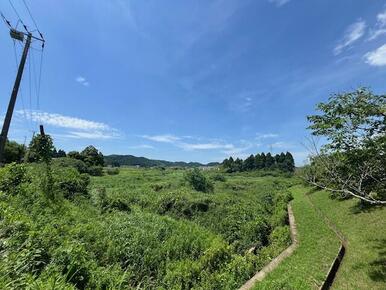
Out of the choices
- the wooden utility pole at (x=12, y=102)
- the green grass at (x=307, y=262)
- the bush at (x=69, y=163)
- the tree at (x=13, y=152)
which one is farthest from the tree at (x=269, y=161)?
the wooden utility pole at (x=12, y=102)

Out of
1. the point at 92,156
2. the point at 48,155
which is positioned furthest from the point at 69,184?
the point at 92,156

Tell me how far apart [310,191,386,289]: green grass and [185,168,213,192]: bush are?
67.8ft

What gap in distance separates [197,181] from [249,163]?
64.0 meters

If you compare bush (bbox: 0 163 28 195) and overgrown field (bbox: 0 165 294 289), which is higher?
bush (bbox: 0 163 28 195)

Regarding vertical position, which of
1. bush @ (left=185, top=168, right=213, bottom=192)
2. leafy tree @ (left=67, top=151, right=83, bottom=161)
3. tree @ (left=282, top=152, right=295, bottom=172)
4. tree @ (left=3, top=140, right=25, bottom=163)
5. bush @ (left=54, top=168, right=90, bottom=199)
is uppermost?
tree @ (left=282, top=152, right=295, bottom=172)

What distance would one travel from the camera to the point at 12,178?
15.2 meters

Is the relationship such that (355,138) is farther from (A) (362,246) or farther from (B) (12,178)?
(B) (12,178)

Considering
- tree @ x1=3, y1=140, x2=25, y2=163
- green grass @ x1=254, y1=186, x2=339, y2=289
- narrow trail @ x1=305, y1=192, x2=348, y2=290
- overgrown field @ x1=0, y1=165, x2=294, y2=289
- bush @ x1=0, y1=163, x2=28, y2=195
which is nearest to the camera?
overgrown field @ x1=0, y1=165, x2=294, y2=289

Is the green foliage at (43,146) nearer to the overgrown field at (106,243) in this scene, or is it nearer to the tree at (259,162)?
the overgrown field at (106,243)

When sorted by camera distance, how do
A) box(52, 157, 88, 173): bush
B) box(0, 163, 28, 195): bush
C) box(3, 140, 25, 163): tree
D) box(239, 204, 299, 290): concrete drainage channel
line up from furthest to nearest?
box(3, 140, 25, 163): tree, box(52, 157, 88, 173): bush, box(0, 163, 28, 195): bush, box(239, 204, 299, 290): concrete drainage channel

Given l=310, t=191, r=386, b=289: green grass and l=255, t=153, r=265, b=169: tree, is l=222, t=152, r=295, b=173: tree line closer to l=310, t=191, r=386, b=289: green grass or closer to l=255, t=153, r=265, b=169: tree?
l=255, t=153, r=265, b=169: tree

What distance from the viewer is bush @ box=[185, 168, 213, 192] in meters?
39.4

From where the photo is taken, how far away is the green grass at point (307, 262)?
8147mm

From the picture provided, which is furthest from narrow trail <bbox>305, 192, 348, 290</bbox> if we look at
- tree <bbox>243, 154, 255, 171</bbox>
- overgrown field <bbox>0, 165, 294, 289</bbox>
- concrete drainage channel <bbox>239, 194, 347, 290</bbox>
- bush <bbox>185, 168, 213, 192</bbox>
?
tree <bbox>243, 154, 255, 171</bbox>
